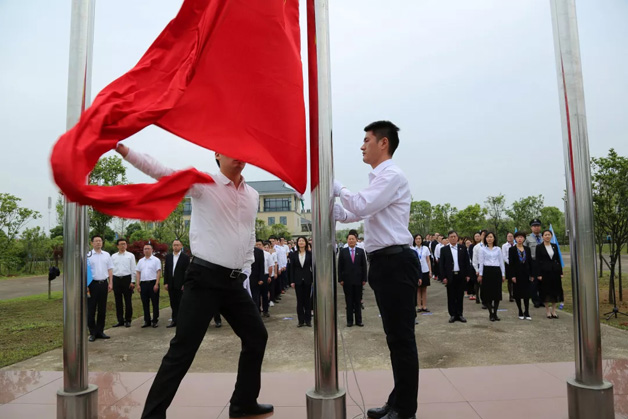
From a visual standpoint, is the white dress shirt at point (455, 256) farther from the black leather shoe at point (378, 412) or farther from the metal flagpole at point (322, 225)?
the metal flagpole at point (322, 225)

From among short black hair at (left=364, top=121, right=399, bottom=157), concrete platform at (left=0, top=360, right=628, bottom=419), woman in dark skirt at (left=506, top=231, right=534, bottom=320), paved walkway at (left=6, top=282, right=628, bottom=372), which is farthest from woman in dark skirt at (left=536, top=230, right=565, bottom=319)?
short black hair at (left=364, top=121, right=399, bottom=157)

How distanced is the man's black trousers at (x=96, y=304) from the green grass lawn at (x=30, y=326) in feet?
1.77

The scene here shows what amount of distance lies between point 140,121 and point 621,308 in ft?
34.7

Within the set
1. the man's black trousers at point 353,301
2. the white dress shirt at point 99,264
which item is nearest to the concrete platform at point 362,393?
the white dress shirt at point 99,264

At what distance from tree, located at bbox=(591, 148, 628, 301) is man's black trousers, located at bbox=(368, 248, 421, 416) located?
8749mm

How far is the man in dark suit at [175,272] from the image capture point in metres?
8.84

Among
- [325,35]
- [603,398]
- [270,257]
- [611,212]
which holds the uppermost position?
[325,35]

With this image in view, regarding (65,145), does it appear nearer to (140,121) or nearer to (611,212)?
(140,121)

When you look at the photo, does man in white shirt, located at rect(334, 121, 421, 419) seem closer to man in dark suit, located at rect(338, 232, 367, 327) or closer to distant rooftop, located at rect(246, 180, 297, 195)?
man in dark suit, located at rect(338, 232, 367, 327)

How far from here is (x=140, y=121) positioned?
2432 mm

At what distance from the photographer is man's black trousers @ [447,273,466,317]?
29.1 feet

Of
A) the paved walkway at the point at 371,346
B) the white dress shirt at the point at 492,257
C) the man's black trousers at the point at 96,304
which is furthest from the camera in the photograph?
the white dress shirt at the point at 492,257

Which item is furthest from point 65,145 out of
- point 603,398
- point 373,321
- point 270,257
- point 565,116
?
point 270,257

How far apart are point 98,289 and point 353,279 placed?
481 cm
